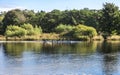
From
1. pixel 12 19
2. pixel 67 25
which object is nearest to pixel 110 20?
pixel 67 25

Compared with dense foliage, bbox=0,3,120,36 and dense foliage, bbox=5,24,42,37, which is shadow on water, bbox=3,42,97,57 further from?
dense foliage, bbox=5,24,42,37

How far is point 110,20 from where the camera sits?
88.4 m

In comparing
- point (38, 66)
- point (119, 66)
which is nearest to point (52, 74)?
point (38, 66)

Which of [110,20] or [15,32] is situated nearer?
[110,20]

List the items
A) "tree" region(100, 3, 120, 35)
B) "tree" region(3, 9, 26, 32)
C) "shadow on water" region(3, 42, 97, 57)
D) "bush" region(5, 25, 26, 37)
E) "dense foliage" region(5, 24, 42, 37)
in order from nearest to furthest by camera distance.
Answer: "shadow on water" region(3, 42, 97, 57), "tree" region(100, 3, 120, 35), "bush" region(5, 25, 26, 37), "dense foliage" region(5, 24, 42, 37), "tree" region(3, 9, 26, 32)

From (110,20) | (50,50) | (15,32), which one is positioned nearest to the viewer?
(50,50)

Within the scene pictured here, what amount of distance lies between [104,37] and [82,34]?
19.2ft

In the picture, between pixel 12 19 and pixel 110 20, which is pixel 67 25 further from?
pixel 12 19

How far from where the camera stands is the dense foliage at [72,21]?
8806cm

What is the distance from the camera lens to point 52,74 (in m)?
24.8

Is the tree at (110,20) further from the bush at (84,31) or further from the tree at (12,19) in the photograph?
the tree at (12,19)

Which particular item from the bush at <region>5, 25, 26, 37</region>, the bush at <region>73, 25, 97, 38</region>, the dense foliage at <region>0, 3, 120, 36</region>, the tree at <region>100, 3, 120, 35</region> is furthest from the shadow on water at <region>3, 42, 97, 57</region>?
the bush at <region>5, 25, 26, 37</region>

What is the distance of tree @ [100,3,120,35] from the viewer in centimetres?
8769

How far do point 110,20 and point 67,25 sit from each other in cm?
1575
